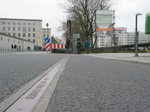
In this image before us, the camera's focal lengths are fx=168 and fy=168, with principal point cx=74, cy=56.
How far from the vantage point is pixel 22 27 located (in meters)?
82.8

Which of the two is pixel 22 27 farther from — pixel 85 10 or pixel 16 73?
pixel 16 73

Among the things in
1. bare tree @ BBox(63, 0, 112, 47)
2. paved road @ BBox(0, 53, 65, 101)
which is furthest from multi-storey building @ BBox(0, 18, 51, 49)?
paved road @ BBox(0, 53, 65, 101)

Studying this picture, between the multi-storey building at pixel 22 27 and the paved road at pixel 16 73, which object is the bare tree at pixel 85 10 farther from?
the multi-storey building at pixel 22 27

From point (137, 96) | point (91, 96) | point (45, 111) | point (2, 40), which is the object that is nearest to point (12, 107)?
point (45, 111)

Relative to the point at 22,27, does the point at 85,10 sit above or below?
below

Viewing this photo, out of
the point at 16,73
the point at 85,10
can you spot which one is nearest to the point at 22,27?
the point at 85,10

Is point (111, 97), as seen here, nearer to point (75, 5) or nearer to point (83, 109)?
point (83, 109)

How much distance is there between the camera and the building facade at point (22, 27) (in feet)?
264

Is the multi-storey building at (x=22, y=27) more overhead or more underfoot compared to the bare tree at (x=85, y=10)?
more overhead

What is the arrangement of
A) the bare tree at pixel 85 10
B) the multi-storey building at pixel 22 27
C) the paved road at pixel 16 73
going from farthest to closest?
the multi-storey building at pixel 22 27 < the bare tree at pixel 85 10 < the paved road at pixel 16 73

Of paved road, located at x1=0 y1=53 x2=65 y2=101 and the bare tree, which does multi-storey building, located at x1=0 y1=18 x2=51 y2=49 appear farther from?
paved road, located at x1=0 y1=53 x2=65 y2=101

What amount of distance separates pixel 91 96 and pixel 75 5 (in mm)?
25867

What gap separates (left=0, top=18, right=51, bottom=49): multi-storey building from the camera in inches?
3172

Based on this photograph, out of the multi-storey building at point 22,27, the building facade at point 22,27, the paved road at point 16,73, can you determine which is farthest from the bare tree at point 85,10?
the building facade at point 22,27
